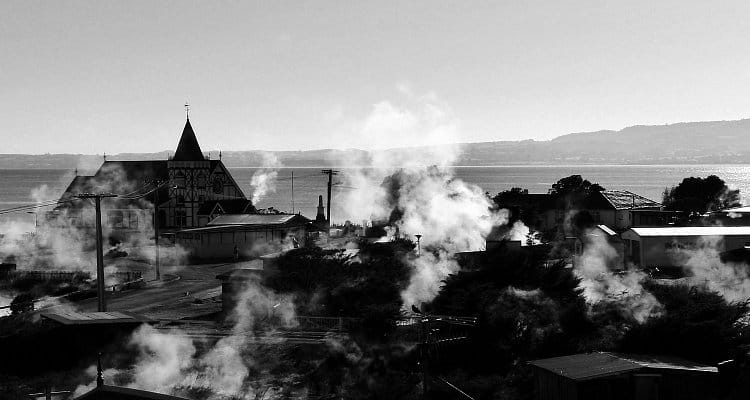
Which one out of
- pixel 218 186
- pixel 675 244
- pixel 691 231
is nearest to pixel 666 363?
pixel 675 244

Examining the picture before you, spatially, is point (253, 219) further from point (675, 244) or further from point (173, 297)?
point (675, 244)

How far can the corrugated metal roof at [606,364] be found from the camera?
2223cm

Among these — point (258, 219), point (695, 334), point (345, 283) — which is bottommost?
point (695, 334)

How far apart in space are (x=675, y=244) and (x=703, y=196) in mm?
35854

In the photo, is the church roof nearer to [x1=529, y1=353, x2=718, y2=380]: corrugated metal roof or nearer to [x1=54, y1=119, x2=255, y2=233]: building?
[x1=54, y1=119, x2=255, y2=233]: building

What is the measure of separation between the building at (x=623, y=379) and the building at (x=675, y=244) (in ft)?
65.6

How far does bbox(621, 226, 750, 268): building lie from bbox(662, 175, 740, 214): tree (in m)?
25.7

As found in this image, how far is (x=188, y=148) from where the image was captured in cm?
7812

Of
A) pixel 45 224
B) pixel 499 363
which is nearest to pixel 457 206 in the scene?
pixel 499 363

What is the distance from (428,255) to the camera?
41688 mm

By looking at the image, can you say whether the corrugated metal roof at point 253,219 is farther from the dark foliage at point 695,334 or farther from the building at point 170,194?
the dark foliage at point 695,334

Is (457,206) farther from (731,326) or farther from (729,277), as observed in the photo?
(731,326)

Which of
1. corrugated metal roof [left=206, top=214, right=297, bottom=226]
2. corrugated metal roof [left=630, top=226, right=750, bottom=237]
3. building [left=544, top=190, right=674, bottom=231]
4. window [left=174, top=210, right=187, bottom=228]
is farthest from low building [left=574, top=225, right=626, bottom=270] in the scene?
window [left=174, top=210, right=187, bottom=228]

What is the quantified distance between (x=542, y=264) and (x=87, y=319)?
54.1 ft
